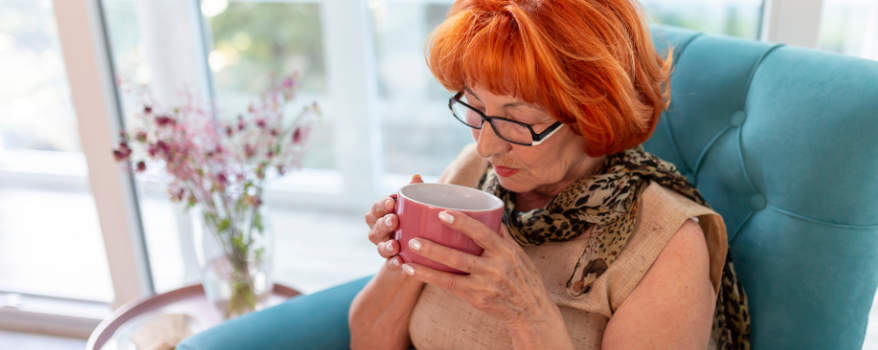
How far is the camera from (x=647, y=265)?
0.90 meters

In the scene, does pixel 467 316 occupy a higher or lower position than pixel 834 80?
lower

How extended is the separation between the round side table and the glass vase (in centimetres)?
4

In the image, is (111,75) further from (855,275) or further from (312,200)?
(855,275)

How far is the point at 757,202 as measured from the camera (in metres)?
1.03

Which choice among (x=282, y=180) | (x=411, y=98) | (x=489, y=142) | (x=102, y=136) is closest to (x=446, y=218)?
(x=489, y=142)

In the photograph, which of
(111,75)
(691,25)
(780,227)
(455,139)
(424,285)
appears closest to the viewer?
(780,227)

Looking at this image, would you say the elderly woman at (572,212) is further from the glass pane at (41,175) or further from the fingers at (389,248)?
the glass pane at (41,175)

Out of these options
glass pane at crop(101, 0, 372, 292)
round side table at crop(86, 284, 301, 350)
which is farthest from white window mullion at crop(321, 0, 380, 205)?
round side table at crop(86, 284, 301, 350)

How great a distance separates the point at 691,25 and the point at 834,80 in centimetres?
138

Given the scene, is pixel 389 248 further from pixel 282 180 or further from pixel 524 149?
pixel 282 180

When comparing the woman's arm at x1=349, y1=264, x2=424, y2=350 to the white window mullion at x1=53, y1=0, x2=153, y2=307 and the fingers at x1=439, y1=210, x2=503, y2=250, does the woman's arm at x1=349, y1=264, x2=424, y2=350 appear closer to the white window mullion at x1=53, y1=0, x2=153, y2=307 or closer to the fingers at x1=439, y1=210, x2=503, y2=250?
the fingers at x1=439, y1=210, x2=503, y2=250

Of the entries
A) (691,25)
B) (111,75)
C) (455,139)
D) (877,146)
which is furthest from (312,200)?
(877,146)

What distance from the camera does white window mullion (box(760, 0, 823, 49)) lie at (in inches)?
53.6

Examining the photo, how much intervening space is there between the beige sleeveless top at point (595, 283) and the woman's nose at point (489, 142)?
0.22 m
